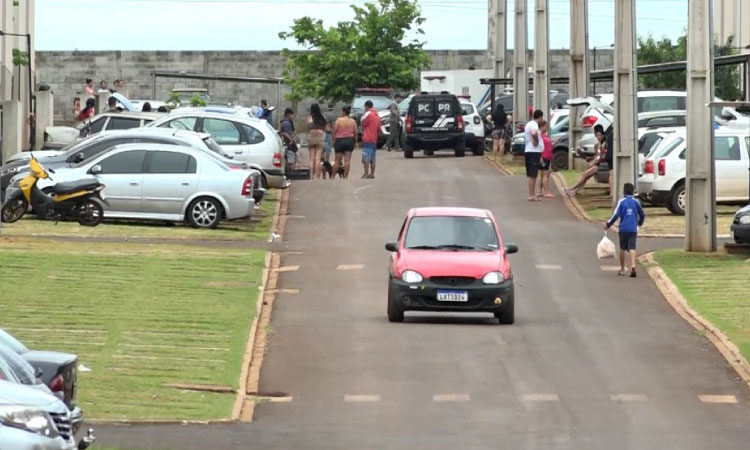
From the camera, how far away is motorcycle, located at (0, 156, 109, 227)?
3166 cm

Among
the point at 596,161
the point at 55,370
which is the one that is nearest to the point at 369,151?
the point at 596,161

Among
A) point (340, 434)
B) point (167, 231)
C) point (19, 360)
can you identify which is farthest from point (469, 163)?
point (19, 360)

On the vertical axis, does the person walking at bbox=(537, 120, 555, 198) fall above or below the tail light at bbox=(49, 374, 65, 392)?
above

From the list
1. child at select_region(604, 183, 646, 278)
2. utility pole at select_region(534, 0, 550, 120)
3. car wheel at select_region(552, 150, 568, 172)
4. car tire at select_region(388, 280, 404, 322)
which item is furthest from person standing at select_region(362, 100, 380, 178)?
car tire at select_region(388, 280, 404, 322)

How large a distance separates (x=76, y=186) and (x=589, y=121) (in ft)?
49.1

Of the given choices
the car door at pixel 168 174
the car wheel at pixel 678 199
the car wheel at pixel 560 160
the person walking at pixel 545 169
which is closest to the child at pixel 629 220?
the car wheel at pixel 678 199

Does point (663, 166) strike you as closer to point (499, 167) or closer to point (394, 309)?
point (499, 167)

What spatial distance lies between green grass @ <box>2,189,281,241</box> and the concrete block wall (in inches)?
1381

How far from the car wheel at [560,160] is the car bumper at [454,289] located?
2356cm

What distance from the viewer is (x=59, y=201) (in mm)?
31797

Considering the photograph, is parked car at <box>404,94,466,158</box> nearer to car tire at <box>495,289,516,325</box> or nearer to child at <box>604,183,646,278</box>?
child at <box>604,183,646,278</box>

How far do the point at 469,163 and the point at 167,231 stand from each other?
630 inches

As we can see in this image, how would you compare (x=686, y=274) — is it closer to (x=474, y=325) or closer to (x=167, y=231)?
(x=474, y=325)

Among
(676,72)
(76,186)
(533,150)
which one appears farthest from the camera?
(676,72)
